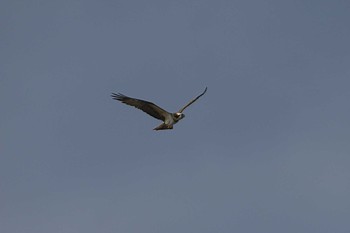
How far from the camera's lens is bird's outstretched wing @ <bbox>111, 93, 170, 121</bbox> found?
6519 cm

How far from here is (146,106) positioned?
6656 cm

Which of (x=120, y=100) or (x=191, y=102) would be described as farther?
(x=191, y=102)

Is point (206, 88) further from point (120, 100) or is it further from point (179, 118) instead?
point (120, 100)

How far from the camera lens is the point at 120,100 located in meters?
65.1

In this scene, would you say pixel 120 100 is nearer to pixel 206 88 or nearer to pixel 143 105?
pixel 143 105

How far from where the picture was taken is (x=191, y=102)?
70.4 metres

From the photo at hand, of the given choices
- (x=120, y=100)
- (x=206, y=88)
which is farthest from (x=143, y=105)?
(x=206, y=88)

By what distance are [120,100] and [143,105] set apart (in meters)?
2.30

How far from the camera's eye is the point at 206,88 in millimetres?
69625

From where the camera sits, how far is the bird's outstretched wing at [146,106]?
65188 millimetres

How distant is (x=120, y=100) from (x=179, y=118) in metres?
5.84

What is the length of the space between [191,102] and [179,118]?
3.08m

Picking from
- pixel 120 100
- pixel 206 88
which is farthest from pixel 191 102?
pixel 120 100

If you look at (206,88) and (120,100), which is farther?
(206,88)
